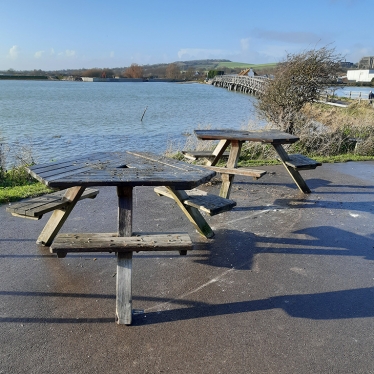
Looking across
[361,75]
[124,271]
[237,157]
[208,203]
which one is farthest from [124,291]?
[361,75]

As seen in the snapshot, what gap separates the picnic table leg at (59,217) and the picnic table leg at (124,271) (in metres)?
0.76

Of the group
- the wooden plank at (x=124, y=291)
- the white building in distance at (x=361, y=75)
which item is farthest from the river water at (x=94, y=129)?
the white building in distance at (x=361, y=75)

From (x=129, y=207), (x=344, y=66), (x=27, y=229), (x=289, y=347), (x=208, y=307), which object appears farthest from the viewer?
(x=344, y=66)

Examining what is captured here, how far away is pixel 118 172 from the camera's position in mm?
3912

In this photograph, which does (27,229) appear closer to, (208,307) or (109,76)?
(208,307)

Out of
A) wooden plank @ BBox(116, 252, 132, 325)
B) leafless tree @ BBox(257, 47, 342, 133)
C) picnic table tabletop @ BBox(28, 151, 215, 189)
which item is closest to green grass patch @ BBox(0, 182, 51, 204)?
picnic table tabletop @ BBox(28, 151, 215, 189)

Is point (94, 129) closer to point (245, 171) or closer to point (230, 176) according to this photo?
point (230, 176)

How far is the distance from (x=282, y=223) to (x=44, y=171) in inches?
127

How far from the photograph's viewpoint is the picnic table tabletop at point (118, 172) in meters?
3.53

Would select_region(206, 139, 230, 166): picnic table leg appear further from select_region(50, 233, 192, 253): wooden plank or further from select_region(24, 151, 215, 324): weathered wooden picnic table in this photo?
select_region(50, 233, 192, 253): wooden plank

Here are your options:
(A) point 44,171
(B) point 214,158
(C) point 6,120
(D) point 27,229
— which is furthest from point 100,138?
(A) point 44,171

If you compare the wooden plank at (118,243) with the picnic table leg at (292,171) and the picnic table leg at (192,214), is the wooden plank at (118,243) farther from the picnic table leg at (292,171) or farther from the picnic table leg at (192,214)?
the picnic table leg at (292,171)

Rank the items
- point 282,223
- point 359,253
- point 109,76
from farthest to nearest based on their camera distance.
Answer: point 109,76
point 282,223
point 359,253

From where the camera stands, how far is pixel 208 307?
3.45m
